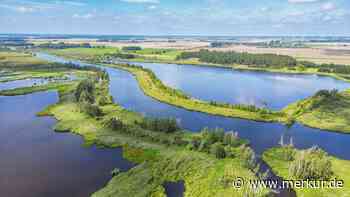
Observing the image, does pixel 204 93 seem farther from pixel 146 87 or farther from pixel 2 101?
pixel 2 101

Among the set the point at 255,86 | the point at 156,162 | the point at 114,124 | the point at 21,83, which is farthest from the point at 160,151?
the point at 21,83

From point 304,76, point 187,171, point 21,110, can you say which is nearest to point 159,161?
point 187,171

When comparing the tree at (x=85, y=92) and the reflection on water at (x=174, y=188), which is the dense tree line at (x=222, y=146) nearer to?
the reflection on water at (x=174, y=188)

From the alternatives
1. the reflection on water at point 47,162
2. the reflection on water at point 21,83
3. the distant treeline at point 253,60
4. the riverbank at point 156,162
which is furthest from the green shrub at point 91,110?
the distant treeline at point 253,60

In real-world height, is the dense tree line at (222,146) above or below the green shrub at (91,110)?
below

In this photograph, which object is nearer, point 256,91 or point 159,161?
point 159,161

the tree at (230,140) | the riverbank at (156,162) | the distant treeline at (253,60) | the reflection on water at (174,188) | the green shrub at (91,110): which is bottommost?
the reflection on water at (174,188)
